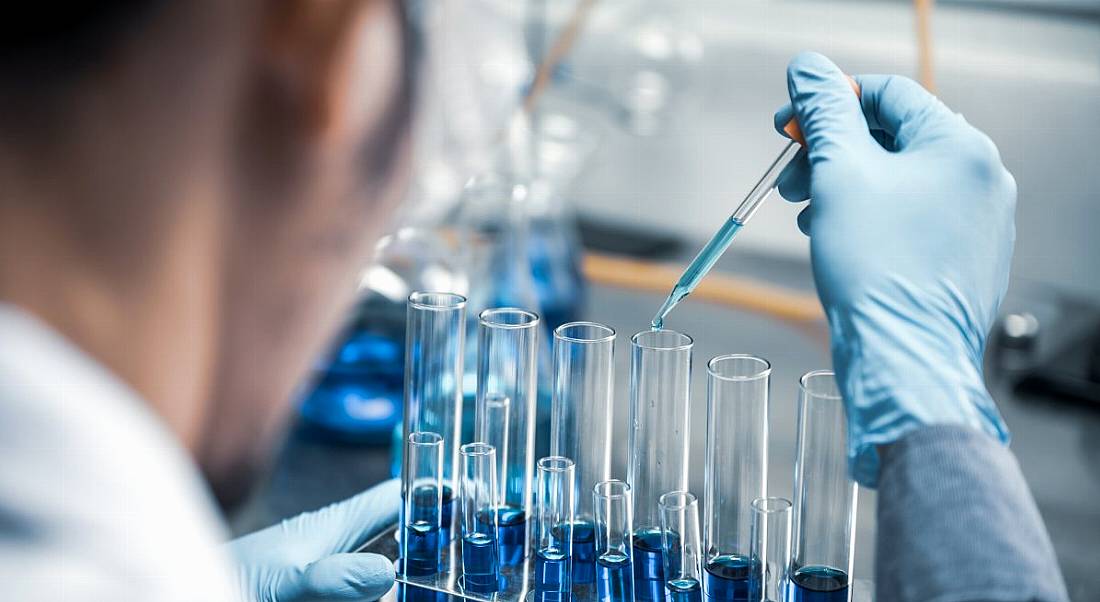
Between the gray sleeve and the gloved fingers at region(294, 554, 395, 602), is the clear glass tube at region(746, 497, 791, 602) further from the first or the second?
the gloved fingers at region(294, 554, 395, 602)

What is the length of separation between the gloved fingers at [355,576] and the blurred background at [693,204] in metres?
0.26

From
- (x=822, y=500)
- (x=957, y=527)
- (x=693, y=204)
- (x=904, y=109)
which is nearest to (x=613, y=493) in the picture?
(x=822, y=500)

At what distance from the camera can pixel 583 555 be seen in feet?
3.22

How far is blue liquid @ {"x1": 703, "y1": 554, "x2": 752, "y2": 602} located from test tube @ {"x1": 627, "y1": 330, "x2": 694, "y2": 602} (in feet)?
0.14

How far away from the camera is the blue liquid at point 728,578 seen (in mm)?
939

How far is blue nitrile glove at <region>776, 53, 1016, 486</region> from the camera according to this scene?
2.77ft

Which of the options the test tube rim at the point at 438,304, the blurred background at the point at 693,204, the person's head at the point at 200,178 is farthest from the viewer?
the blurred background at the point at 693,204

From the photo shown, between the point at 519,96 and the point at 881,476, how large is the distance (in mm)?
1426

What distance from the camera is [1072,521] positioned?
1.62m

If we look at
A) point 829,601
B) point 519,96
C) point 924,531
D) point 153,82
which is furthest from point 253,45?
point 519,96

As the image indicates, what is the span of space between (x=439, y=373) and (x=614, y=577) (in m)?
0.23

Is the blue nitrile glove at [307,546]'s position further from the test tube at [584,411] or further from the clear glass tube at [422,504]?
the test tube at [584,411]

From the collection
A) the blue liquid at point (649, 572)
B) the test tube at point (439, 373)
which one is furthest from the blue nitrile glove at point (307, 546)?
the blue liquid at point (649, 572)

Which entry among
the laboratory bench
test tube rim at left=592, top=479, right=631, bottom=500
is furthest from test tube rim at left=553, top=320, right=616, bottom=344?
the laboratory bench
